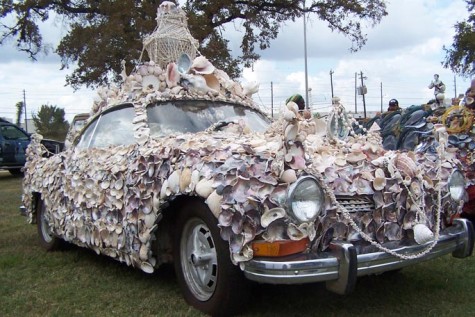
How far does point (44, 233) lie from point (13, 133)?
12207 millimetres

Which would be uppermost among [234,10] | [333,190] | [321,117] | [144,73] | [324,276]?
[234,10]

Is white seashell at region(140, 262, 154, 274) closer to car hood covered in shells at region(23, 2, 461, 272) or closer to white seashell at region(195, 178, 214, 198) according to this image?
car hood covered in shells at region(23, 2, 461, 272)

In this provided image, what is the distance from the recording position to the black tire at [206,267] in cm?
329

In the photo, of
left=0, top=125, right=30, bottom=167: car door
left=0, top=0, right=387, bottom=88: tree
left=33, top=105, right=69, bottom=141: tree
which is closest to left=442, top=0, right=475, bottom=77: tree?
left=0, top=0, right=387, bottom=88: tree

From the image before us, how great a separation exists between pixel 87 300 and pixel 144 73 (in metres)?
2.02

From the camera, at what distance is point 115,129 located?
483cm

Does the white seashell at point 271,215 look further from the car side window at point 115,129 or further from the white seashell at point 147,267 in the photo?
the car side window at point 115,129

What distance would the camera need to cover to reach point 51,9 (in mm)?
16109

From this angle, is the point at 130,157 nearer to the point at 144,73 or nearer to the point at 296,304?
the point at 144,73

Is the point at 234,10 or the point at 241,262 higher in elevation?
the point at 234,10

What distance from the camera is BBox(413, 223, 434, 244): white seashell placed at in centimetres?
331

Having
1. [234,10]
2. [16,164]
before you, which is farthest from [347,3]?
[16,164]

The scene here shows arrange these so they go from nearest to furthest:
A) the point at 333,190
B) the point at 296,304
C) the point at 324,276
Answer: the point at 324,276, the point at 333,190, the point at 296,304

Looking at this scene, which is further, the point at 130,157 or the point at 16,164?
the point at 16,164
